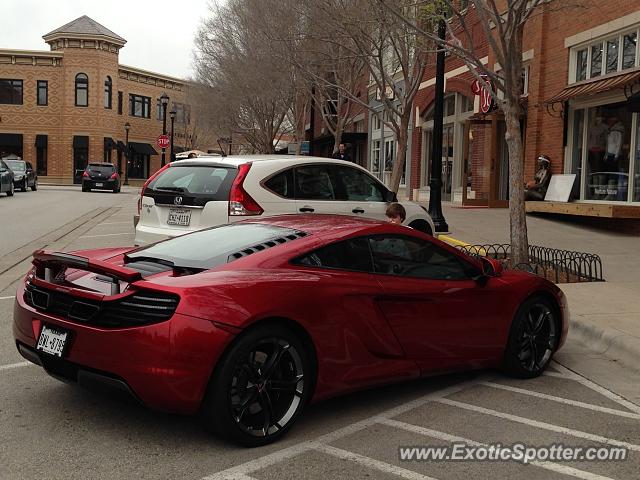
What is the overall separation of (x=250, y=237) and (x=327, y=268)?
0.61 m

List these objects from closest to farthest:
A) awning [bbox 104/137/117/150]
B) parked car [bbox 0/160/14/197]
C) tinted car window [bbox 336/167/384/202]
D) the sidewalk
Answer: the sidewalk → tinted car window [bbox 336/167/384/202] → parked car [bbox 0/160/14/197] → awning [bbox 104/137/117/150]

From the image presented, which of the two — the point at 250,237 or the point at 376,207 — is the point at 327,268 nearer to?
the point at 250,237

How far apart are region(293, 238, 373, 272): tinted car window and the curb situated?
3003 millimetres

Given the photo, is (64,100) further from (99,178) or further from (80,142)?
(99,178)

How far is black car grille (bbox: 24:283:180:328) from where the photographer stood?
3672 millimetres

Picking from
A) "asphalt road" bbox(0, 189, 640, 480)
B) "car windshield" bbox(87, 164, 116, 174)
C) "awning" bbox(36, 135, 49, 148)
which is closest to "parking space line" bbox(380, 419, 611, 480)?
"asphalt road" bbox(0, 189, 640, 480)

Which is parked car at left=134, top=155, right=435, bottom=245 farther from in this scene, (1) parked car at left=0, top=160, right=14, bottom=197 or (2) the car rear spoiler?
(1) parked car at left=0, top=160, right=14, bottom=197

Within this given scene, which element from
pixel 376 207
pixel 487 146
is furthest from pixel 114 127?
pixel 376 207

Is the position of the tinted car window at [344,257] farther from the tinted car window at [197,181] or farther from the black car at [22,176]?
the black car at [22,176]

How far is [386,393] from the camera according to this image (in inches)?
195

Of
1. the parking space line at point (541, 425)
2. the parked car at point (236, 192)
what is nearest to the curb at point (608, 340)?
the parking space line at point (541, 425)

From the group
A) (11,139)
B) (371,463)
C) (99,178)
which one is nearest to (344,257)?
(371,463)

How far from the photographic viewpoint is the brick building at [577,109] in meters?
14.6

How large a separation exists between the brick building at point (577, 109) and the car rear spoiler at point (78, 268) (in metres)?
11.0
